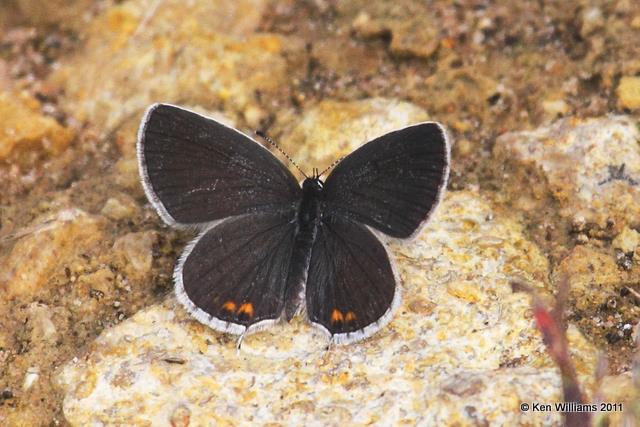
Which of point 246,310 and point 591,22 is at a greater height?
point 591,22

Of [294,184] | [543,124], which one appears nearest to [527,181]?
[543,124]

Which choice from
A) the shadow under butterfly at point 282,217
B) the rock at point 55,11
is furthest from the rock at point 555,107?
the rock at point 55,11

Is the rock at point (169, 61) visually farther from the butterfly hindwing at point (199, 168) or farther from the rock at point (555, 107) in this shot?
the rock at point (555, 107)

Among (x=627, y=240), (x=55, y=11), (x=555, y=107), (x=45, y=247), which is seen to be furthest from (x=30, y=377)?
(x=555, y=107)

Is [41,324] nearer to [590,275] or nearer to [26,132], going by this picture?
[26,132]

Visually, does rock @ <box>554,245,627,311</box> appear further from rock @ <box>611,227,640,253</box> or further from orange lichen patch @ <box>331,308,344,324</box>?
orange lichen patch @ <box>331,308,344,324</box>
